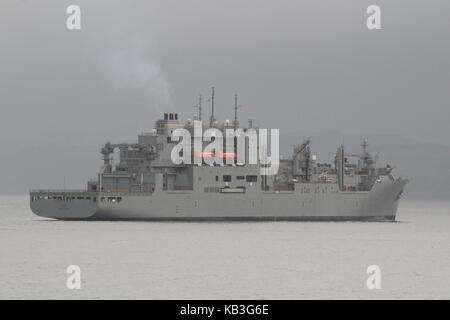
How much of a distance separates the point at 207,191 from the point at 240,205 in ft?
8.91

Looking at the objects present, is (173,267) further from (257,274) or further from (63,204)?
(63,204)

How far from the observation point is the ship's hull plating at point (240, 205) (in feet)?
210

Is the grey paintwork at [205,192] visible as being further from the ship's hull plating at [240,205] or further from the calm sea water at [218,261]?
the calm sea water at [218,261]

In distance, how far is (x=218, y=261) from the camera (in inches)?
1646

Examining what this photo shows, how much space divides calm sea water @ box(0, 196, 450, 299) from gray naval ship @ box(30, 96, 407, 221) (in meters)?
1.38

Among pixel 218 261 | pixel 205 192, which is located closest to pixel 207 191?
pixel 205 192

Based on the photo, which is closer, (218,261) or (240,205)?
(218,261)

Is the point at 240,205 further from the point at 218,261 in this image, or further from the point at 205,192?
the point at 218,261

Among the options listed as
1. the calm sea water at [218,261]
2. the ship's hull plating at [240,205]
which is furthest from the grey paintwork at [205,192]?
the calm sea water at [218,261]

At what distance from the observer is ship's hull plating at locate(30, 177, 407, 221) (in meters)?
64.1

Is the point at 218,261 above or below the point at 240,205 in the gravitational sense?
below

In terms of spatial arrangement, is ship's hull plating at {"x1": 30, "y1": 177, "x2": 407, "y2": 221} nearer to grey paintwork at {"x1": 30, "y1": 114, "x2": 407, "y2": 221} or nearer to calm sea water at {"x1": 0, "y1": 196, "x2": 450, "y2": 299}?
grey paintwork at {"x1": 30, "y1": 114, "x2": 407, "y2": 221}

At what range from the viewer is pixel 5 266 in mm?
39625

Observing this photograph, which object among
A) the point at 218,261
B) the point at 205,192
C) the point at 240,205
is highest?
the point at 205,192
